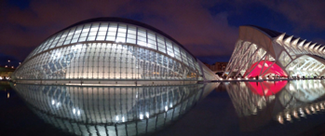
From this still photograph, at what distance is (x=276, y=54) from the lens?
167 ft

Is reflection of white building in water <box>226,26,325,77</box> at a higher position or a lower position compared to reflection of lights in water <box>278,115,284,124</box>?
higher

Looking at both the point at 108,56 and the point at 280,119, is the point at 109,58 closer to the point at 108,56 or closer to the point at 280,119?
the point at 108,56

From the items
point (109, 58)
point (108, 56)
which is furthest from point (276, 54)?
point (108, 56)

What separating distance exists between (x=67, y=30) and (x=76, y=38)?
4808mm

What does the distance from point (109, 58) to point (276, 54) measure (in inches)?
1763

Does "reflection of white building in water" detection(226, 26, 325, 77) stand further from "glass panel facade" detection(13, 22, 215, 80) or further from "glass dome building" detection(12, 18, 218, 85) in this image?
"glass panel facade" detection(13, 22, 215, 80)

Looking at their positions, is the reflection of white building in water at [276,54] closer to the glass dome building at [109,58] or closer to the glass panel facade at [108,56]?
the glass dome building at [109,58]

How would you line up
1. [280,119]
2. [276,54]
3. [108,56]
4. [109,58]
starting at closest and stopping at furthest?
[280,119]
[109,58]
[108,56]
[276,54]

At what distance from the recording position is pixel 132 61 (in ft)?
105

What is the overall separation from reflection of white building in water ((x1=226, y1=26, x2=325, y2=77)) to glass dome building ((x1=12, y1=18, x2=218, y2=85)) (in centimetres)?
2991

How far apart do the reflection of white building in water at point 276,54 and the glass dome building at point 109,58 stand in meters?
29.9

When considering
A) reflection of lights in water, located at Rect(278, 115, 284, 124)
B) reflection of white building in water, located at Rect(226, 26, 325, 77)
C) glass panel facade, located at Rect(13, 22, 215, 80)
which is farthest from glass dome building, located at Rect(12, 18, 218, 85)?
reflection of white building in water, located at Rect(226, 26, 325, 77)

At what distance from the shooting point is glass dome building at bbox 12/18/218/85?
1206 inches

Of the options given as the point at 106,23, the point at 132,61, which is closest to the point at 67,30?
the point at 106,23
